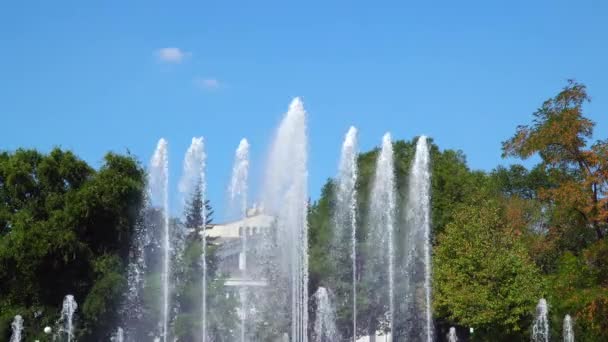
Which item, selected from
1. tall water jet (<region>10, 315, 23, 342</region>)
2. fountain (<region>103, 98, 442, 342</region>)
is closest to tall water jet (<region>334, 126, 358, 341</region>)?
fountain (<region>103, 98, 442, 342</region>)

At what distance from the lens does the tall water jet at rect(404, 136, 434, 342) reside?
4094cm

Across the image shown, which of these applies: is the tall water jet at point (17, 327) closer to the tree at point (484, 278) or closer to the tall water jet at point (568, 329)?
the tree at point (484, 278)

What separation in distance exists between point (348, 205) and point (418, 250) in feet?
11.9

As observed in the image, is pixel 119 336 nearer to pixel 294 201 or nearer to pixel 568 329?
pixel 294 201

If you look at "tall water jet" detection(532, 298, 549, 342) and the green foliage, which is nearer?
the green foliage

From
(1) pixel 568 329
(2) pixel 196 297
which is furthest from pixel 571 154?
(2) pixel 196 297

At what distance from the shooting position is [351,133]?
115 feet

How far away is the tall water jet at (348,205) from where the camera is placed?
1444 inches

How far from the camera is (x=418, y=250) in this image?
137 ft

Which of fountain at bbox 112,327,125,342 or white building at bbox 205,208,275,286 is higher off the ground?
white building at bbox 205,208,275,286

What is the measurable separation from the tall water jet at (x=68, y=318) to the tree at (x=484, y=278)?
14.3 metres

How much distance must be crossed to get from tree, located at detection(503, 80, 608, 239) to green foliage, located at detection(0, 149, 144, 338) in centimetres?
1545

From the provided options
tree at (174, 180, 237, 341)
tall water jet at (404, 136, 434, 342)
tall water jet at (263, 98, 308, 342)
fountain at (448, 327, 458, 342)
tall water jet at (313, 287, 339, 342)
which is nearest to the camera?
tall water jet at (263, 98, 308, 342)

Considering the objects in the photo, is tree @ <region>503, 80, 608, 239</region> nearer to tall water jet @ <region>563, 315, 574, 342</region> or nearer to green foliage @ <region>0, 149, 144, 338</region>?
tall water jet @ <region>563, 315, 574, 342</region>
